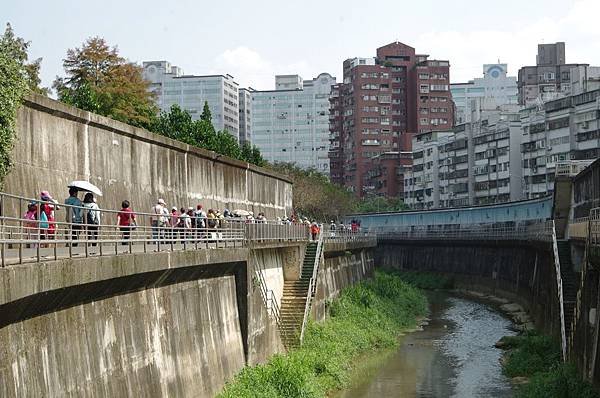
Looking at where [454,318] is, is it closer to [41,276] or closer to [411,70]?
[41,276]

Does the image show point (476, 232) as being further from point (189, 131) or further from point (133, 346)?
point (133, 346)

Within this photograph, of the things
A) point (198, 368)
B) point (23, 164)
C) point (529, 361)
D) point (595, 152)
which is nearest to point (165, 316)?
point (198, 368)

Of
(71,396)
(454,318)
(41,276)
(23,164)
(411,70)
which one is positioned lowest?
(454,318)

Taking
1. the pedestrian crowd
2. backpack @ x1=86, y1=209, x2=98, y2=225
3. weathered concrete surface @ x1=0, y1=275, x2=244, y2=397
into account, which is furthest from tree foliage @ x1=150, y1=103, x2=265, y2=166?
backpack @ x1=86, y1=209, x2=98, y2=225

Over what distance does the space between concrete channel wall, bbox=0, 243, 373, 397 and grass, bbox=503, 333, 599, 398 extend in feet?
30.7

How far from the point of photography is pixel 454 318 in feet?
191

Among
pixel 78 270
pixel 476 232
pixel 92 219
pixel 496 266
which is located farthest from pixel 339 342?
pixel 476 232

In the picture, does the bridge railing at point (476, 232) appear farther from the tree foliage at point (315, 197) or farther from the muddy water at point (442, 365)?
the tree foliage at point (315, 197)

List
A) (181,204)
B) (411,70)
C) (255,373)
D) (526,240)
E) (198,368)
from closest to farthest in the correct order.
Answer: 1. (198,368)
2. (255,373)
3. (181,204)
4. (526,240)
5. (411,70)

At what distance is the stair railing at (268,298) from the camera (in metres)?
33.6

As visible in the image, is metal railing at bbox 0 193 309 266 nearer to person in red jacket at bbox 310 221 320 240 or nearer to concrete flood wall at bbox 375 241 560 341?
person in red jacket at bbox 310 221 320 240

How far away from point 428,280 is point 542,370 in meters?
50.1

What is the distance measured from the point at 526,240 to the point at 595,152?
113ft

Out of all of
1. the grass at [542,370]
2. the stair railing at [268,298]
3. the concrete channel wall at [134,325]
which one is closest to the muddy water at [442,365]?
the grass at [542,370]
